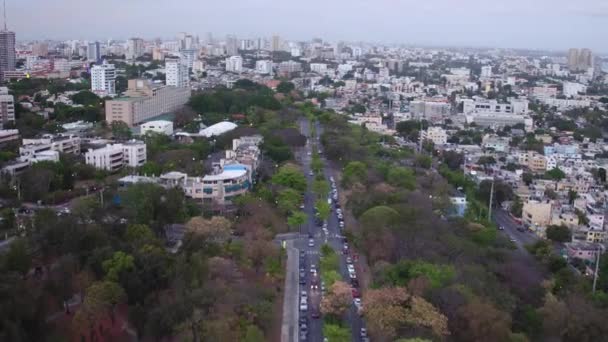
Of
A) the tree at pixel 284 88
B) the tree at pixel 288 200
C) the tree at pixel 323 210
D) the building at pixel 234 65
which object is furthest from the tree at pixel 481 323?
the building at pixel 234 65

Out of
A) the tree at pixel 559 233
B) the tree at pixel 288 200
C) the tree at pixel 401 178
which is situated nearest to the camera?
the tree at pixel 559 233

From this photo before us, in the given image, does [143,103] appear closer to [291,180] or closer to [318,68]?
[291,180]

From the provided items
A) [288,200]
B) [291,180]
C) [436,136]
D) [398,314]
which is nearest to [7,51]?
[436,136]

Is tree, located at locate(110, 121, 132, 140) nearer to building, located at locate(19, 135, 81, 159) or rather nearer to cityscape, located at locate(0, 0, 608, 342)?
cityscape, located at locate(0, 0, 608, 342)

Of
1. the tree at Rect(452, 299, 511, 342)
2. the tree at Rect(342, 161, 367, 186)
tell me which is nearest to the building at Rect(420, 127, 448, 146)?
the tree at Rect(342, 161, 367, 186)

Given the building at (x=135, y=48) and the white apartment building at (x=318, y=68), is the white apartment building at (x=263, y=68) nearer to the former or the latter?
the white apartment building at (x=318, y=68)
